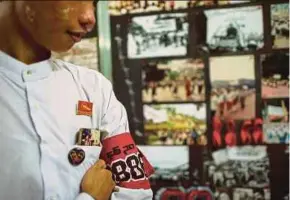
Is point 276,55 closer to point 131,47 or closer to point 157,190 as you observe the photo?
point 131,47

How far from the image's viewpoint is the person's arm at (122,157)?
0.86 m

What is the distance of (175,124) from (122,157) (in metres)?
0.93

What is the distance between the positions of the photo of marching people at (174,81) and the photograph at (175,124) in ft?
0.09

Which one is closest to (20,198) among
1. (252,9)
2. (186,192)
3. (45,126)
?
(45,126)

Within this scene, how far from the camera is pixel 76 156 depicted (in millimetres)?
836

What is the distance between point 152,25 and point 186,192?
1.96 ft

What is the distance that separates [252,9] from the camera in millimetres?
1688

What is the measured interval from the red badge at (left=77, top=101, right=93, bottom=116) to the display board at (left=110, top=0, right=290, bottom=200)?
887 millimetres

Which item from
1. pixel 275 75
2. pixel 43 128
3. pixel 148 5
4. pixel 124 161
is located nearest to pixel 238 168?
pixel 275 75

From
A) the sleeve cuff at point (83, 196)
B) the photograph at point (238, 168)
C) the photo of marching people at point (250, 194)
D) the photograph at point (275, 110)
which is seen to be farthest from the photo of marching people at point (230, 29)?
the sleeve cuff at point (83, 196)

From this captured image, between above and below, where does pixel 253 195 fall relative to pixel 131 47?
below

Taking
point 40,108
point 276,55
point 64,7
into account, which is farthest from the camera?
point 276,55

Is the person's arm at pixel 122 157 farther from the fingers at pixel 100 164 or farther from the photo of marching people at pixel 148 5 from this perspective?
the photo of marching people at pixel 148 5

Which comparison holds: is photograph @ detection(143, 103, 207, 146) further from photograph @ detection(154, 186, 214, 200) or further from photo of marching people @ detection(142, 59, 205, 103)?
photograph @ detection(154, 186, 214, 200)
